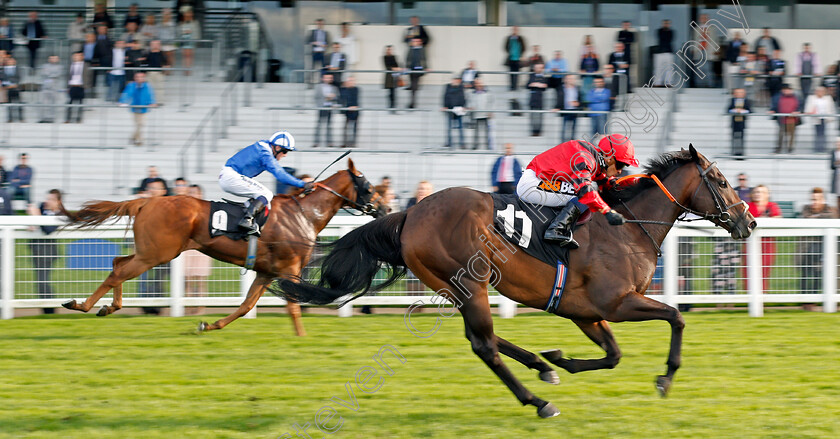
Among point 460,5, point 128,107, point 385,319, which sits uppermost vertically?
point 460,5

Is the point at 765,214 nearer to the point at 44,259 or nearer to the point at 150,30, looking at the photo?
the point at 44,259

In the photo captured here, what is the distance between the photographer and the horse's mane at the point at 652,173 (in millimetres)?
5430

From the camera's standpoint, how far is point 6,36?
1387 centimetres

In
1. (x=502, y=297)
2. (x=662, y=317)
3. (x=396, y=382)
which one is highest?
(x=662, y=317)

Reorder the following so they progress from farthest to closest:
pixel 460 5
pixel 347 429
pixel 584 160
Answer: pixel 460 5 < pixel 584 160 < pixel 347 429

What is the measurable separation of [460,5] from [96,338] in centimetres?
957

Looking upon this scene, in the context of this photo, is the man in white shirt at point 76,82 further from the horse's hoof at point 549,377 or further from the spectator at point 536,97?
the horse's hoof at point 549,377

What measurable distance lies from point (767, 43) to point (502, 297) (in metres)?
7.04

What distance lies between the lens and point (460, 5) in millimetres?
15031

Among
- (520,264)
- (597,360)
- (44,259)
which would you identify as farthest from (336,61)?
(597,360)

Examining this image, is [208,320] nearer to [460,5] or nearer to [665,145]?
[665,145]

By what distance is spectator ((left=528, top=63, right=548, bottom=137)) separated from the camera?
11.9 meters

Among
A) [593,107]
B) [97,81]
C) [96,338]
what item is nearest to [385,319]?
[96,338]

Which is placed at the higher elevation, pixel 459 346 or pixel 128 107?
pixel 128 107
